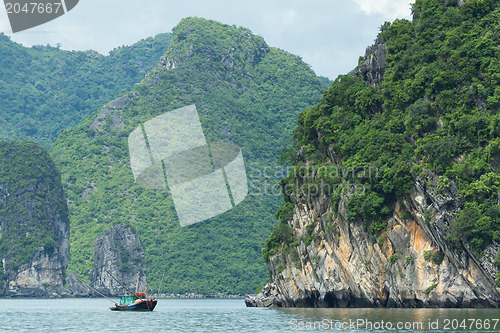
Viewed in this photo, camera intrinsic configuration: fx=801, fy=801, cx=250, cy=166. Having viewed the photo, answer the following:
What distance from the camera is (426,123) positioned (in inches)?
2438

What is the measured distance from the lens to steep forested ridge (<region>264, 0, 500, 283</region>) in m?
56.7

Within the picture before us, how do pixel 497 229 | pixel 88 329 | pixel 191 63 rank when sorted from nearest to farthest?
pixel 88 329 < pixel 497 229 < pixel 191 63

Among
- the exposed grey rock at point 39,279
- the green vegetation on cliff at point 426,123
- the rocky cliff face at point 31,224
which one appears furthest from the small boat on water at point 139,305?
the rocky cliff face at point 31,224

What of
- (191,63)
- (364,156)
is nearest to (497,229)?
(364,156)

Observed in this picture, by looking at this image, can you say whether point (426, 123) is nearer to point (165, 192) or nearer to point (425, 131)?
point (425, 131)

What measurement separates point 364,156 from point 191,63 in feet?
431

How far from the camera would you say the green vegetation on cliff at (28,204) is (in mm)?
143125

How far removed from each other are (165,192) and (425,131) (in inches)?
4083

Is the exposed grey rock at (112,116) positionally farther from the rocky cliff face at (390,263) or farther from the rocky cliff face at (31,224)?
the rocky cliff face at (390,263)

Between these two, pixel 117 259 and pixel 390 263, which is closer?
pixel 390 263

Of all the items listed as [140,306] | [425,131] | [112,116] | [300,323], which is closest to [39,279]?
[112,116]

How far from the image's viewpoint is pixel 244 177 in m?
167

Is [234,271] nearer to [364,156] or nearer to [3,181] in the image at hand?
[3,181]

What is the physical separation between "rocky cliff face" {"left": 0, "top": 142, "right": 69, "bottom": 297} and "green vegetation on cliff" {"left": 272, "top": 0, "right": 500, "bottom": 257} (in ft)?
260
